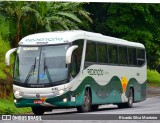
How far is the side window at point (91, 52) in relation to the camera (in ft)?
41.0

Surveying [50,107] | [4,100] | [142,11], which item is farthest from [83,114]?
[142,11]

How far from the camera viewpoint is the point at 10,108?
1153cm

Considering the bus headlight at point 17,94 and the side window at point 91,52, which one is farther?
the side window at point 91,52

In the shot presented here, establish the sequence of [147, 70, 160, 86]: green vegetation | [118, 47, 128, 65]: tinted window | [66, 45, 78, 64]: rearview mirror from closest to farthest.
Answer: [66, 45, 78, 64]: rearview mirror
[147, 70, 160, 86]: green vegetation
[118, 47, 128, 65]: tinted window

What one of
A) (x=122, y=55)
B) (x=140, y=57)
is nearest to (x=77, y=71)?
(x=122, y=55)

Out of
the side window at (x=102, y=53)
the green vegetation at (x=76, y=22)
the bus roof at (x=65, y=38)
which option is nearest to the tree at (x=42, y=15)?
the green vegetation at (x=76, y=22)

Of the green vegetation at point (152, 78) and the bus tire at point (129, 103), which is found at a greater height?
the green vegetation at point (152, 78)

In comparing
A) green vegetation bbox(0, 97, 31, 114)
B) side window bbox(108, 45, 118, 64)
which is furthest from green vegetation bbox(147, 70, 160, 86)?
green vegetation bbox(0, 97, 31, 114)

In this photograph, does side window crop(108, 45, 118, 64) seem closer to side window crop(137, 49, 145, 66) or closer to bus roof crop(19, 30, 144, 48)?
bus roof crop(19, 30, 144, 48)

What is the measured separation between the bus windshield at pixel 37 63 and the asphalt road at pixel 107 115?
734 mm

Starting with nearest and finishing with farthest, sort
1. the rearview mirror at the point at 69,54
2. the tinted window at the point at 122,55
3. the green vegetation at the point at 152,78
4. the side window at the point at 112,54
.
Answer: the rearview mirror at the point at 69,54, the green vegetation at the point at 152,78, the side window at the point at 112,54, the tinted window at the point at 122,55

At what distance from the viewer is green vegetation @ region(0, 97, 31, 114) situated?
37.6 feet

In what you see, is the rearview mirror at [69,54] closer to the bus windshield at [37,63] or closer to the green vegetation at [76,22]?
the bus windshield at [37,63]

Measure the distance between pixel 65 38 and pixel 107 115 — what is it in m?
1.86
